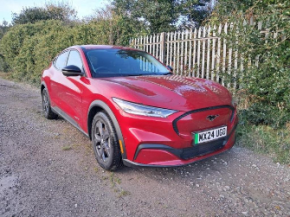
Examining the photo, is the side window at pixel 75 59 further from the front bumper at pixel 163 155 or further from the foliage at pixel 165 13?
the foliage at pixel 165 13

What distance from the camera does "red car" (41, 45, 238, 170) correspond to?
7.62ft

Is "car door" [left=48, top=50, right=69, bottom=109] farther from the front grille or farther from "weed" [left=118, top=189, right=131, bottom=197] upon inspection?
the front grille

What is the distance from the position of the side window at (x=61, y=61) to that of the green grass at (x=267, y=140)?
134 inches

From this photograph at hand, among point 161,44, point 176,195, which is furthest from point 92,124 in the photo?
point 161,44

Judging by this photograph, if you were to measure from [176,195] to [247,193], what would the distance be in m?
0.76

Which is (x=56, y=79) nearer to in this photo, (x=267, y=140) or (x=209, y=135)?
(x=209, y=135)

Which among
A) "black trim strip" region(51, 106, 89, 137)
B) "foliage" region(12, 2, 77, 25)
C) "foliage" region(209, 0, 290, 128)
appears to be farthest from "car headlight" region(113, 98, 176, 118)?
"foliage" region(12, 2, 77, 25)

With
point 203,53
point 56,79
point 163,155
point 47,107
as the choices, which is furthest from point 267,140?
point 47,107

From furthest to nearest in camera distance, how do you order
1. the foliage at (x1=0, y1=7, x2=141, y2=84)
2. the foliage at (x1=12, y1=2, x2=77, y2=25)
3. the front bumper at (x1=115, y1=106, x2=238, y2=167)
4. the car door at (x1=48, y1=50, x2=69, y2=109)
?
the foliage at (x1=12, y1=2, x2=77, y2=25)
the foliage at (x1=0, y1=7, x2=141, y2=84)
the car door at (x1=48, y1=50, x2=69, y2=109)
the front bumper at (x1=115, y1=106, x2=238, y2=167)

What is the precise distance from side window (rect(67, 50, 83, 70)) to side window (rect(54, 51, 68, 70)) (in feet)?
0.96

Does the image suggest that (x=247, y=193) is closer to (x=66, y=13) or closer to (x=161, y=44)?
(x=161, y=44)

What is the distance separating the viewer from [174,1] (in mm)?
11461

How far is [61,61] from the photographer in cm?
451

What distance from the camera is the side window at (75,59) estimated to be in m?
3.50
